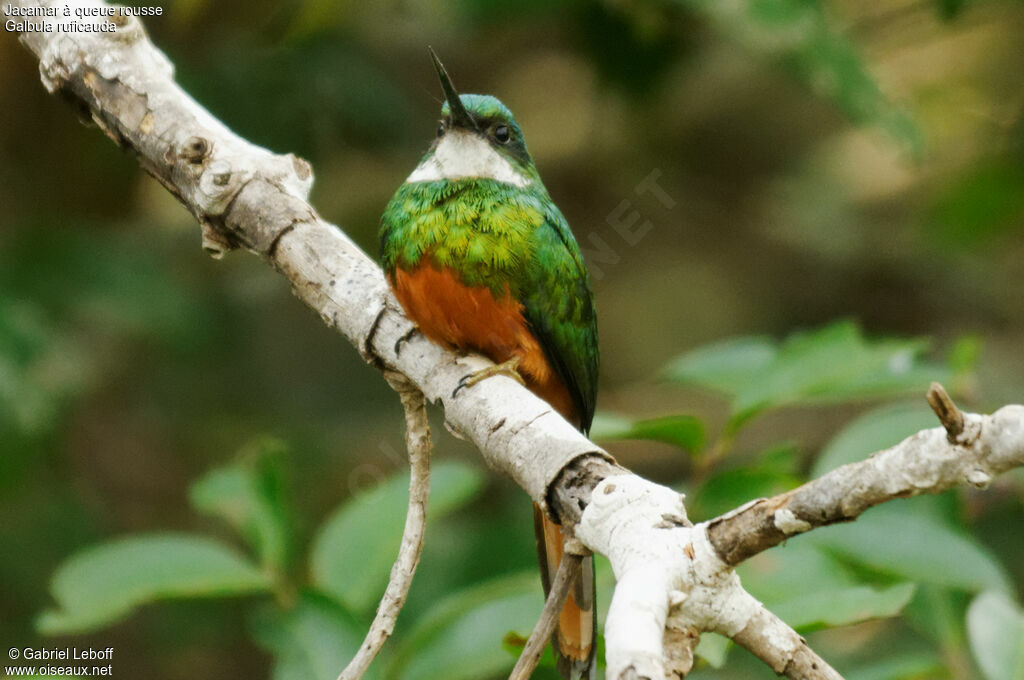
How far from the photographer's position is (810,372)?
2.16 m

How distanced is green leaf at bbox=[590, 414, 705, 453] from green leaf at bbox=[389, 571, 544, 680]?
0.35 metres

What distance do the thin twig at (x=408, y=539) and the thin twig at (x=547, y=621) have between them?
10.4 inches

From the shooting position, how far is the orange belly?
6.97ft

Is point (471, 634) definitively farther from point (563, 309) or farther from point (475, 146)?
point (475, 146)

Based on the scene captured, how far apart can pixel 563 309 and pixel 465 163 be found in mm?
462

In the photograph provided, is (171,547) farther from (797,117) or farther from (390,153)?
(797,117)

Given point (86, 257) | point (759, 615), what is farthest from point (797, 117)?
point (759, 615)

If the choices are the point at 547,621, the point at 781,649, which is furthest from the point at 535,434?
the point at 781,649

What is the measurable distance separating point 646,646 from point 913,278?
17.3ft

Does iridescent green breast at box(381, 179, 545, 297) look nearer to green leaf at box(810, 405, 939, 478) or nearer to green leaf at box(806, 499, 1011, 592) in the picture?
green leaf at box(810, 405, 939, 478)

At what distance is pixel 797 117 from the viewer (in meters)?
6.32

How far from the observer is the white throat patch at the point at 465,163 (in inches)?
104

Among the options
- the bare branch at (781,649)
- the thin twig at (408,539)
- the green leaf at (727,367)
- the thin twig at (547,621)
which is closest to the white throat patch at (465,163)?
the green leaf at (727,367)

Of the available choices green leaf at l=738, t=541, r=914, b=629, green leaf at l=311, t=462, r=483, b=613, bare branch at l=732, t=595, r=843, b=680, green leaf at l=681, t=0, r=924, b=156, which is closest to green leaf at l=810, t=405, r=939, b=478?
green leaf at l=738, t=541, r=914, b=629
